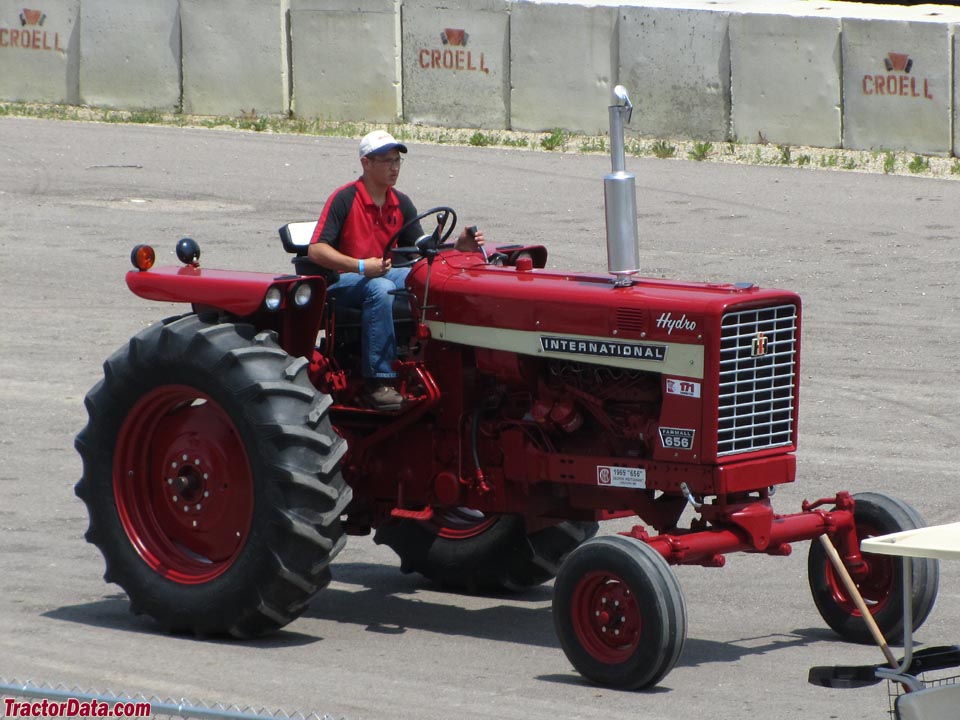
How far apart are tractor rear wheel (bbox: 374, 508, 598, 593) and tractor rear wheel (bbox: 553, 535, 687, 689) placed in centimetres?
131

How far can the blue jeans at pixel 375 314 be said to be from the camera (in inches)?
315

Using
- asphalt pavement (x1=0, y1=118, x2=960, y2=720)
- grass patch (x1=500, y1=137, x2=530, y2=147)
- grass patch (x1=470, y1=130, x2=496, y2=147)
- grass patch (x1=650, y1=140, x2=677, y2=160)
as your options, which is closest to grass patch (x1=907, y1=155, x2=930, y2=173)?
asphalt pavement (x1=0, y1=118, x2=960, y2=720)

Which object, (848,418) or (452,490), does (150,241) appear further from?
(452,490)

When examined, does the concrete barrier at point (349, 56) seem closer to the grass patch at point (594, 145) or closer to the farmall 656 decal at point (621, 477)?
the grass patch at point (594, 145)

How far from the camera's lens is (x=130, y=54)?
23453 millimetres

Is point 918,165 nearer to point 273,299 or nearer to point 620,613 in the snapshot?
point 273,299

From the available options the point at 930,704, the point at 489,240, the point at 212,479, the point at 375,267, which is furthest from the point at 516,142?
the point at 930,704

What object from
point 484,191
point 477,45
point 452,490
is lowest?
point 452,490

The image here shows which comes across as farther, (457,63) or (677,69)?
(457,63)

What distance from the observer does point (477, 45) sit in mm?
22422

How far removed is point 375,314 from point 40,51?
16984 millimetres

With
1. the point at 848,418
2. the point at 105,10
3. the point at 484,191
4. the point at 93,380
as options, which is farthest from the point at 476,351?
the point at 105,10

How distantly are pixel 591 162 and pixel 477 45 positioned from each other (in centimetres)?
261

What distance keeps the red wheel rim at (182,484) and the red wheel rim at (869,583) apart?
8.25 feet
